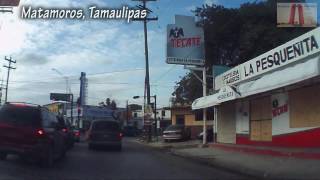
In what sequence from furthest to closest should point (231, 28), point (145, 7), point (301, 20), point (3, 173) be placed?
point (145, 7) < point (231, 28) < point (301, 20) < point (3, 173)

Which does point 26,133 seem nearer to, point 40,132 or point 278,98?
point 40,132

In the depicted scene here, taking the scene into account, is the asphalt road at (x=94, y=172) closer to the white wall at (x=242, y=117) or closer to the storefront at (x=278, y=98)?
the storefront at (x=278, y=98)

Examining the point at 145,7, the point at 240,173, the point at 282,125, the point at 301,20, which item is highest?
the point at 145,7

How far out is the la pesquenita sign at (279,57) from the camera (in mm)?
21741

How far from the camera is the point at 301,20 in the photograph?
1162 inches

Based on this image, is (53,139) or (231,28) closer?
(53,139)

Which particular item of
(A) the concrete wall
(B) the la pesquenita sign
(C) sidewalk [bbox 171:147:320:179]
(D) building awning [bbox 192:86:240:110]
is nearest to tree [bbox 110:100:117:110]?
(A) the concrete wall

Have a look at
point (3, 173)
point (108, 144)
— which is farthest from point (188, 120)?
point (3, 173)

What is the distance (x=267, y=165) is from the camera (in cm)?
2106

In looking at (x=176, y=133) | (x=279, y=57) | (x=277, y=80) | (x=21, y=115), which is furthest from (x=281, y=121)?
(x=176, y=133)

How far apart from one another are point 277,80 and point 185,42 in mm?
15779

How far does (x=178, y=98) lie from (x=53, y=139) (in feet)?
112

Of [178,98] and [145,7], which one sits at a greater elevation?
[145,7]

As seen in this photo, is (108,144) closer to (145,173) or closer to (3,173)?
(145,173)
